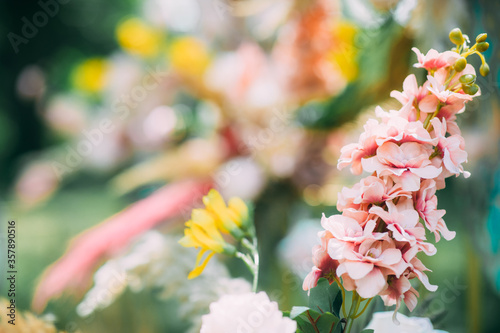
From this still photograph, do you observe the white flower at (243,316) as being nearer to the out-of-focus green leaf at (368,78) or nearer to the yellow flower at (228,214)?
the yellow flower at (228,214)

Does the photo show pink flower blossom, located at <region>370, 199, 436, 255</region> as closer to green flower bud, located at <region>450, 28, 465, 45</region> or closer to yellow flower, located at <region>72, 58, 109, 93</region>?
green flower bud, located at <region>450, 28, 465, 45</region>

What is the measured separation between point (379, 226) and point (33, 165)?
723 millimetres

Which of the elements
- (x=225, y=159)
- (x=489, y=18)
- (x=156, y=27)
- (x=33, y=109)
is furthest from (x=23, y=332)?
(x=33, y=109)

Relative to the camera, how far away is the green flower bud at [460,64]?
0.16 m

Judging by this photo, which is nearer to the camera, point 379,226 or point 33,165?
point 379,226

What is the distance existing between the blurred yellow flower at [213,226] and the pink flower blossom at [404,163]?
66mm

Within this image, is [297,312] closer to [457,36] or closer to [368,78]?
[457,36]

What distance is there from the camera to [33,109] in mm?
805

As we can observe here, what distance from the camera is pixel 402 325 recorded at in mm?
187

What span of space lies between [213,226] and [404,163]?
0.08 metres

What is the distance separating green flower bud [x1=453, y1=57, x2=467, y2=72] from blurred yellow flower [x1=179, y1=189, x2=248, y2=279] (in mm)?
103

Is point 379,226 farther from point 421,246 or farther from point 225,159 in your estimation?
point 225,159

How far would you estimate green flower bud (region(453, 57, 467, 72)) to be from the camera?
159 mm

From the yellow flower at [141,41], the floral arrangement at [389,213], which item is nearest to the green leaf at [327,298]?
the floral arrangement at [389,213]
